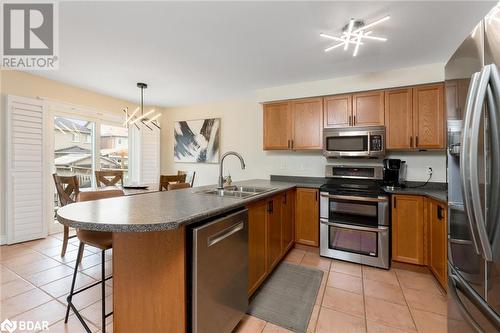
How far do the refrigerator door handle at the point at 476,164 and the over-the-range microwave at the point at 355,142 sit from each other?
200 cm

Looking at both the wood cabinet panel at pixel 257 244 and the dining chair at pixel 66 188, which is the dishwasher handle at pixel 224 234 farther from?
the dining chair at pixel 66 188

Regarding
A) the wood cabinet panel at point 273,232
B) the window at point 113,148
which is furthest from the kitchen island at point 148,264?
the window at point 113,148

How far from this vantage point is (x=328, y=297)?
198cm

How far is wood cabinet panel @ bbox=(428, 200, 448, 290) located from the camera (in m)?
1.94

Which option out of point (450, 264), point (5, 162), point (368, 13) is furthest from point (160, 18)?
point (5, 162)

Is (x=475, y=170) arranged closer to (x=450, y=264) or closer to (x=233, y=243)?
(x=450, y=264)

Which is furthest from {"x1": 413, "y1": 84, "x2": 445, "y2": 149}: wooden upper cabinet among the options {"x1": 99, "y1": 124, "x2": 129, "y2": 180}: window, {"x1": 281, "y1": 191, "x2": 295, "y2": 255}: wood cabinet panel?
{"x1": 99, "y1": 124, "x2": 129, "y2": 180}: window

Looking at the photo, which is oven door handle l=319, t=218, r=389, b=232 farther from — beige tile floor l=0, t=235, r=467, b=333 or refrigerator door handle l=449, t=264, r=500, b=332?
refrigerator door handle l=449, t=264, r=500, b=332

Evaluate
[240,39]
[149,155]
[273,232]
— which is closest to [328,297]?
[273,232]

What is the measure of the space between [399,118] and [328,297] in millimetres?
2237

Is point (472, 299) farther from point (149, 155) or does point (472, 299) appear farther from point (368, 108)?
point (149, 155)

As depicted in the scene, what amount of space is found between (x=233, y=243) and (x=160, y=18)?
6.43 ft

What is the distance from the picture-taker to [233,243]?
1.46m

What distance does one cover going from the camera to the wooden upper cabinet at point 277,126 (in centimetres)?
335
